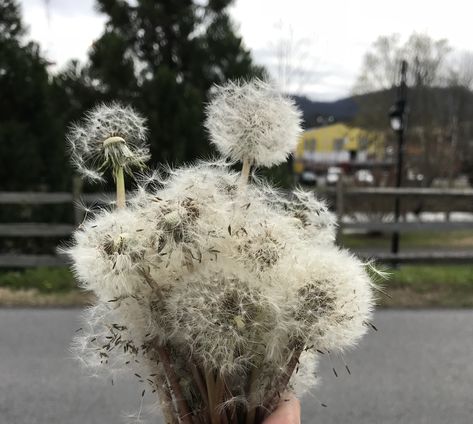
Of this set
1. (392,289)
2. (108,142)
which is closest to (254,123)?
(108,142)

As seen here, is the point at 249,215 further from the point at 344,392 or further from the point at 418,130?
the point at 418,130

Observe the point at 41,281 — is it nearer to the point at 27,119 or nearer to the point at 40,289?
the point at 40,289

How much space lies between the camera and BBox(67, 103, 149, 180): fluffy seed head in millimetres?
1036

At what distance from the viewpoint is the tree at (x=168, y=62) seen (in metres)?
8.02

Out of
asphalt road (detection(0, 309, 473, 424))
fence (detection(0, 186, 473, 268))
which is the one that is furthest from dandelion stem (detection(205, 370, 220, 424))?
fence (detection(0, 186, 473, 268))

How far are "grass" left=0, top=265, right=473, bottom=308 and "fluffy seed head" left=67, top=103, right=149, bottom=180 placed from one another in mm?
5404

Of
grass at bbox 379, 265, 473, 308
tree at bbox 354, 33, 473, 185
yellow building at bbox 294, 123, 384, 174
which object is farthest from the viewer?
yellow building at bbox 294, 123, 384, 174

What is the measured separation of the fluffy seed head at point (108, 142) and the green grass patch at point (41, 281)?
612 centimetres

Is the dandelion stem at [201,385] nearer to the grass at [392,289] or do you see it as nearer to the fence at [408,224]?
the grass at [392,289]

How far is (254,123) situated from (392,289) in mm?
6539

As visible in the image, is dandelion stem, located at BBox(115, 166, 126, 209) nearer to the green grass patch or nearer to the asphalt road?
the asphalt road

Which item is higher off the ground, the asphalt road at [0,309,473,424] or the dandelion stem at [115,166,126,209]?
the dandelion stem at [115,166,126,209]

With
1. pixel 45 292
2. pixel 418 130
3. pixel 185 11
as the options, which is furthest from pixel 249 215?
pixel 418 130

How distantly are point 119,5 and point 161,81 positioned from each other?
152 centimetres
